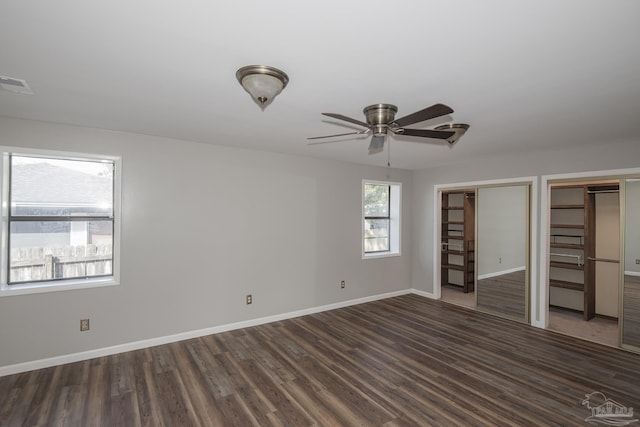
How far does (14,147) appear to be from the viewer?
293 centimetres

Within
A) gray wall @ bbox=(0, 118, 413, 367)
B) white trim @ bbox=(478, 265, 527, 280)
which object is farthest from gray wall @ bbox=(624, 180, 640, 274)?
gray wall @ bbox=(0, 118, 413, 367)

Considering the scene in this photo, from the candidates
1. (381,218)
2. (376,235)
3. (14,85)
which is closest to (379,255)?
(376,235)

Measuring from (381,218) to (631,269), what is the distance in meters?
3.44

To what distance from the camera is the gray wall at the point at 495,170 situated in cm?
371

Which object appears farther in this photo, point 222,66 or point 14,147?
point 14,147

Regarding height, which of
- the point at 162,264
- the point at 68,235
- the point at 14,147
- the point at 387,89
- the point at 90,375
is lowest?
the point at 90,375

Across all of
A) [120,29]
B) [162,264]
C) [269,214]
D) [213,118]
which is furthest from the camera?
[269,214]

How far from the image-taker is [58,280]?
3266 mm

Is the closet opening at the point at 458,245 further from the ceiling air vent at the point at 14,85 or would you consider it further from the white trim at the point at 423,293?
the ceiling air vent at the point at 14,85

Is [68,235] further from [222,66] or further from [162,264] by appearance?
[222,66]

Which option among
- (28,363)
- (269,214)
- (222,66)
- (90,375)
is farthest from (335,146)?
(28,363)

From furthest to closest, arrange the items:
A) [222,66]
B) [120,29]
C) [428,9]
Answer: [222,66], [120,29], [428,9]

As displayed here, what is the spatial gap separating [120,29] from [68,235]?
9.09 ft

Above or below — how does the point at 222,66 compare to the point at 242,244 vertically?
above
